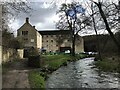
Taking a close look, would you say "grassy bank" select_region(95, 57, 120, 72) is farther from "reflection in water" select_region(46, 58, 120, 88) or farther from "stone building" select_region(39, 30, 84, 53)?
"stone building" select_region(39, 30, 84, 53)

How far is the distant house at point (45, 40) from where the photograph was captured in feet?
289

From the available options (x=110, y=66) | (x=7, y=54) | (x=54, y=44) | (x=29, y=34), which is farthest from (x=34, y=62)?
(x=54, y=44)

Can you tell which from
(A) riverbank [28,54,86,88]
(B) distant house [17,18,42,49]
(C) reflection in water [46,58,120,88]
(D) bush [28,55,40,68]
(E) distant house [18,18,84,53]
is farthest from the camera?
(B) distant house [17,18,42,49]

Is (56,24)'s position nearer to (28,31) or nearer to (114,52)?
(114,52)

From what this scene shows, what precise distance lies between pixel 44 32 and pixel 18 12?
94.0 metres

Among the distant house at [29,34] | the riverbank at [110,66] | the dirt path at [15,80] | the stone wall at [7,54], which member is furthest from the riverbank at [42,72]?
the distant house at [29,34]

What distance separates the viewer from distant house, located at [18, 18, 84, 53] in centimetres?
8797

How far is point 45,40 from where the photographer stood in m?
107

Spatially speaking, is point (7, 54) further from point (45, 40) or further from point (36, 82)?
point (45, 40)

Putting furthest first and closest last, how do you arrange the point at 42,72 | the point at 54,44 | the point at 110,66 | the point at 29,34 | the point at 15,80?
the point at 54,44
the point at 29,34
the point at 110,66
the point at 42,72
the point at 15,80

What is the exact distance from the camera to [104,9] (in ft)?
51.8

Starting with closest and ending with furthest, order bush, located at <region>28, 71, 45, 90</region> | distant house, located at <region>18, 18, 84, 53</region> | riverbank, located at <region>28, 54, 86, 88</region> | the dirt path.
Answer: the dirt path → bush, located at <region>28, 71, 45, 90</region> → riverbank, located at <region>28, 54, 86, 88</region> → distant house, located at <region>18, 18, 84, 53</region>

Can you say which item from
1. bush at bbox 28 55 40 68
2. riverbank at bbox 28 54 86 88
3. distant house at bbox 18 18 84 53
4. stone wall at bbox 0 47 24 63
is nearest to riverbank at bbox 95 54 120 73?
riverbank at bbox 28 54 86 88

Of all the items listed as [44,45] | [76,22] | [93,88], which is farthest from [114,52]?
[44,45]
